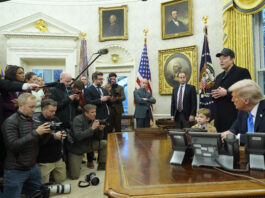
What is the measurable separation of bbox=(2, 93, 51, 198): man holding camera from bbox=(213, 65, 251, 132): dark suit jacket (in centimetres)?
218

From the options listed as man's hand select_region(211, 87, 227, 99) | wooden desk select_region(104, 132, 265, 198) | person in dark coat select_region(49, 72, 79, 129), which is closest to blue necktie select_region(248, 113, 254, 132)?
wooden desk select_region(104, 132, 265, 198)

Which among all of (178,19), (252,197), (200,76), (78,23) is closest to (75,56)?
(78,23)

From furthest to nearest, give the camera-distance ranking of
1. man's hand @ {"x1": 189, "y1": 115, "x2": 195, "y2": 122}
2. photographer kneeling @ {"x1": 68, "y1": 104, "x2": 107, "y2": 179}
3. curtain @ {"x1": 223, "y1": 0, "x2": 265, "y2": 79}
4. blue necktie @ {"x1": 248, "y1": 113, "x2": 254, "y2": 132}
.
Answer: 1. curtain @ {"x1": 223, "y1": 0, "x2": 265, "y2": 79}
2. man's hand @ {"x1": 189, "y1": 115, "x2": 195, "y2": 122}
3. photographer kneeling @ {"x1": 68, "y1": 104, "x2": 107, "y2": 179}
4. blue necktie @ {"x1": 248, "y1": 113, "x2": 254, "y2": 132}

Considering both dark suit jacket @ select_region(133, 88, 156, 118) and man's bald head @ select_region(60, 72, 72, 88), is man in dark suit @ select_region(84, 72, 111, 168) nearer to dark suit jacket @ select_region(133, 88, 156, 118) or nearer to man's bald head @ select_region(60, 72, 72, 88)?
man's bald head @ select_region(60, 72, 72, 88)

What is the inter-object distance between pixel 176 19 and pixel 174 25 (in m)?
0.17

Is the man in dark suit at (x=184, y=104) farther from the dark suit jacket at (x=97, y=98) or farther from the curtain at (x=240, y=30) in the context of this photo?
the curtain at (x=240, y=30)

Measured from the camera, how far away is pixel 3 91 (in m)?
2.79

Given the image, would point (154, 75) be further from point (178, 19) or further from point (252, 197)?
point (252, 197)

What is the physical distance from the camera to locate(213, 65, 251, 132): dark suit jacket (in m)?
3.09

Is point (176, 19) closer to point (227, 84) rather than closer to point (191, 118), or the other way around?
point (191, 118)

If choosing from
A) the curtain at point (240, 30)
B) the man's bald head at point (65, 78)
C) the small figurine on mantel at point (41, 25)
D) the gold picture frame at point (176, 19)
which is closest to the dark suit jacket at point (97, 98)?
the man's bald head at point (65, 78)

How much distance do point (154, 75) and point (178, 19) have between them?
1766 mm

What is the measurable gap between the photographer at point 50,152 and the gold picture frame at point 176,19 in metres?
4.76

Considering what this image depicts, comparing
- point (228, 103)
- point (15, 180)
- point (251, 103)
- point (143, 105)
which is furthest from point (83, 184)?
point (143, 105)
